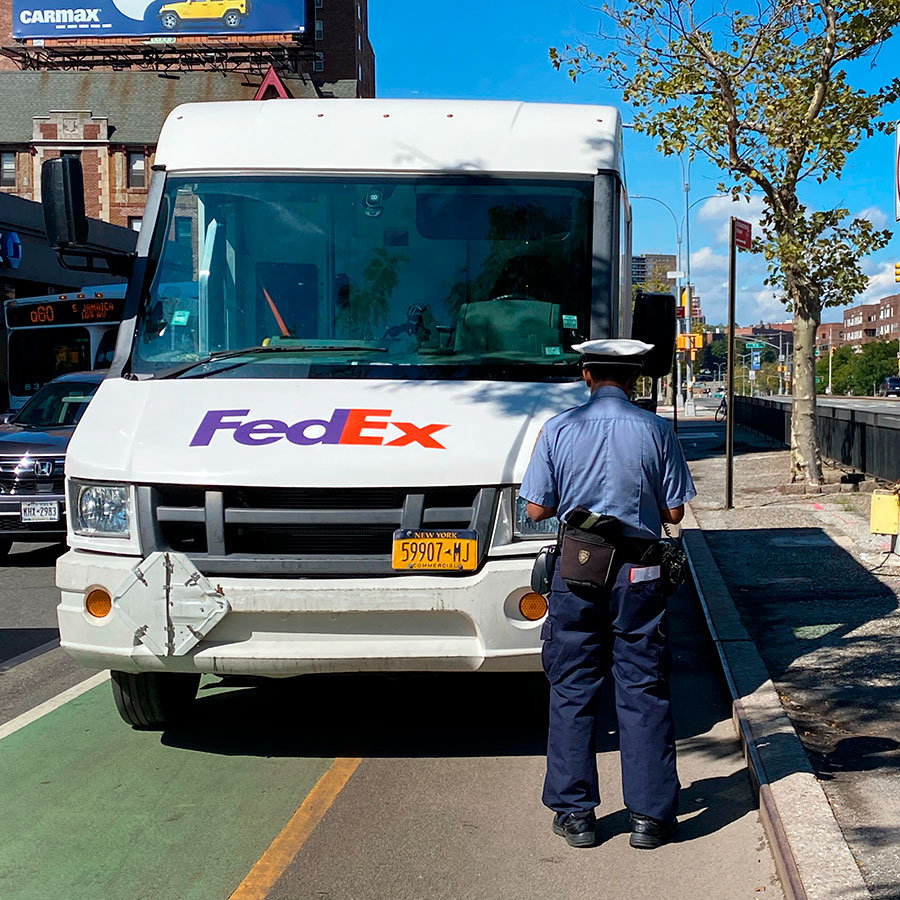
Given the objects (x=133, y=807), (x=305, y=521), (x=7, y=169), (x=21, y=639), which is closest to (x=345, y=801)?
(x=133, y=807)

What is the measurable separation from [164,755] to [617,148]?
392 cm

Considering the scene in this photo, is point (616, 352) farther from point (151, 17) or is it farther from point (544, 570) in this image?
point (151, 17)

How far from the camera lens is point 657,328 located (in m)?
6.65

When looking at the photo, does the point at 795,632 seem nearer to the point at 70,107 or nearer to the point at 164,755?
the point at 164,755

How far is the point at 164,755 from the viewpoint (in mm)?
5812

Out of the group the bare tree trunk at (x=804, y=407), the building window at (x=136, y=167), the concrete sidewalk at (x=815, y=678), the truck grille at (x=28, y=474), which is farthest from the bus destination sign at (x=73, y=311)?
the building window at (x=136, y=167)

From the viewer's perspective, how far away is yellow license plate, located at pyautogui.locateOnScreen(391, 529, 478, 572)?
511cm

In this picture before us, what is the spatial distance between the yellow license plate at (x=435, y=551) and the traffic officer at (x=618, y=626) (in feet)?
1.63

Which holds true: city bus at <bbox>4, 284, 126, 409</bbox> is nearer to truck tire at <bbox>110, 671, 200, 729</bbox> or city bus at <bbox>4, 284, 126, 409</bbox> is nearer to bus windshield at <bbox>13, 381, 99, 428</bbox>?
bus windshield at <bbox>13, 381, 99, 428</bbox>

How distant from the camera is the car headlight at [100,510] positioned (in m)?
5.27

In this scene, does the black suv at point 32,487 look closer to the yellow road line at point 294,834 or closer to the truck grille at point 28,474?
the truck grille at point 28,474

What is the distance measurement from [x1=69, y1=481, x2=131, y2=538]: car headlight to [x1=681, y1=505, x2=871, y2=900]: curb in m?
2.83

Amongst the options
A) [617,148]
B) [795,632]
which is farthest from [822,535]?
[617,148]

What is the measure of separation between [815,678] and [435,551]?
9.53 ft
